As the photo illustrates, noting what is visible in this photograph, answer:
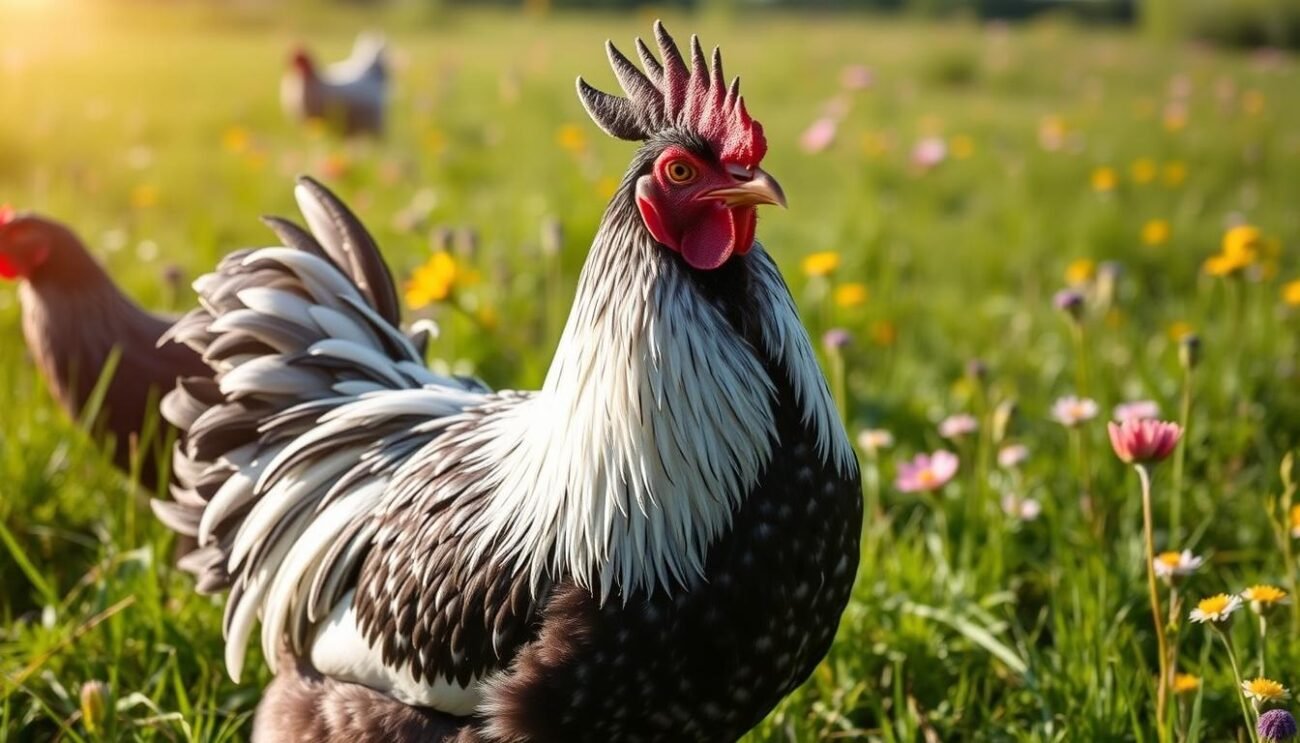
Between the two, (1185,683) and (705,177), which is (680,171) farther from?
A: (1185,683)

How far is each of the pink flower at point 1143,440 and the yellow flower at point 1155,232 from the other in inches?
157

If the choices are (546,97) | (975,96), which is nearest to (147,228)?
(546,97)

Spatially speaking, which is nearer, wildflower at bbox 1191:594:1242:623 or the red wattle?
the red wattle

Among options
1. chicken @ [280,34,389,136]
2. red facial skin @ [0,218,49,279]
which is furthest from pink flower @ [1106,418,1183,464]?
chicken @ [280,34,389,136]

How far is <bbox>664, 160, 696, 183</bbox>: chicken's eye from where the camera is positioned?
209cm

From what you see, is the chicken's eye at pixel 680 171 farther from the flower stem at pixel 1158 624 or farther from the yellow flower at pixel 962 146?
the yellow flower at pixel 962 146

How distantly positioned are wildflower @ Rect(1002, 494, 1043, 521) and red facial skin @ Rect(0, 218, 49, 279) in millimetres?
3028

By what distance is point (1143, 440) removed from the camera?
2.39m

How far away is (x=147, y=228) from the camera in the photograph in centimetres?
651

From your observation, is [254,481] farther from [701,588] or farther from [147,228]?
[147,228]

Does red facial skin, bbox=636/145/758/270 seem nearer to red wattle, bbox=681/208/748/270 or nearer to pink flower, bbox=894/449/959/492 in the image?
red wattle, bbox=681/208/748/270

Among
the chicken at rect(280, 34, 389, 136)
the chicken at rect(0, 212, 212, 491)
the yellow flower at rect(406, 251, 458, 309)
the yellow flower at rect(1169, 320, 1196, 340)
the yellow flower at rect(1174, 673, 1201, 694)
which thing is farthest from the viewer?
the chicken at rect(280, 34, 389, 136)

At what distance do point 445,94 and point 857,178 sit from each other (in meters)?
4.68

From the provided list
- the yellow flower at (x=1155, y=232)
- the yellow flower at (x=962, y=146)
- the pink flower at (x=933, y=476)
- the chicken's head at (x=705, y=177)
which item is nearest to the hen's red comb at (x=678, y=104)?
the chicken's head at (x=705, y=177)
